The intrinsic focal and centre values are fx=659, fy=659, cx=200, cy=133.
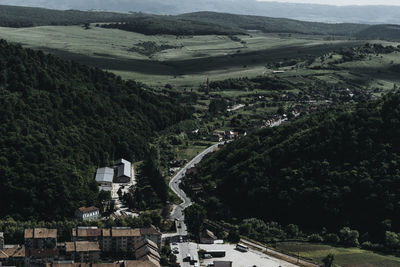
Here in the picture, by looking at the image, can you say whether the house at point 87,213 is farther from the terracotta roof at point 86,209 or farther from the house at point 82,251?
the house at point 82,251

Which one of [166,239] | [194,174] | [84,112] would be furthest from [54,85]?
[166,239]

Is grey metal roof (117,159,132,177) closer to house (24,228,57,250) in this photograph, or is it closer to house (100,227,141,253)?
house (100,227,141,253)

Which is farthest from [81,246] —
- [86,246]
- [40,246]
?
[40,246]

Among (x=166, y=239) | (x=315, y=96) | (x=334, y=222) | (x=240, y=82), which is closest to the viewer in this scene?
(x=166, y=239)

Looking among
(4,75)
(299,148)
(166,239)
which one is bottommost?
(166,239)

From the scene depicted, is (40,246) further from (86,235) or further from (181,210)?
(181,210)

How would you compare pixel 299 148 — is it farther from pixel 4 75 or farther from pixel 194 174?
pixel 4 75
